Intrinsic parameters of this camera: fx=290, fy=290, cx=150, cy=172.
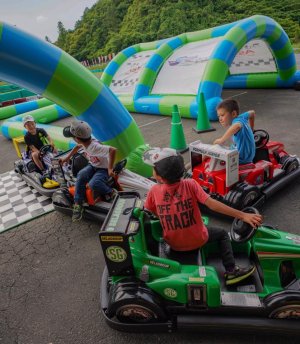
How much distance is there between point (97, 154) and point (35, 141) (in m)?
1.87

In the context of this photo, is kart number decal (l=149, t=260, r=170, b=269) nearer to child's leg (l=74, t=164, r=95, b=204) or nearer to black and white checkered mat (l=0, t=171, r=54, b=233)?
child's leg (l=74, t=164, r=95, b=204)

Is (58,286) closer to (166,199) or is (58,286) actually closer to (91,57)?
(166,199)

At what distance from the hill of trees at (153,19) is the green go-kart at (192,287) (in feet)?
79.2

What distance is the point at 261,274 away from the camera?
2104 millimetres

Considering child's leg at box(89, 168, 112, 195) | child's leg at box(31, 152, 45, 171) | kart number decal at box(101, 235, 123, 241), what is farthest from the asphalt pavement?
child's leg at box(31, 152, 45, 171)

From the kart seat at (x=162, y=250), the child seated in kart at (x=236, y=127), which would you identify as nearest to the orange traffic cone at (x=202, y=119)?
the child seated in kart at (x=236, y=127)

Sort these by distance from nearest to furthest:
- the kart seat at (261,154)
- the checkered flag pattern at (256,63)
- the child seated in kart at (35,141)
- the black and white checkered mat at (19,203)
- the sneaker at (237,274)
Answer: the sneaker at (237,274)
the kart seat at (261,154)
the black and white checkered mat at (19,203)
the child seated in kart at (35,141)
the checkered flag pattern at (256,63)

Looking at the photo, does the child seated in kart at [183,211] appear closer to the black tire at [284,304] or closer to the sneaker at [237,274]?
the sneaker at [237,274]

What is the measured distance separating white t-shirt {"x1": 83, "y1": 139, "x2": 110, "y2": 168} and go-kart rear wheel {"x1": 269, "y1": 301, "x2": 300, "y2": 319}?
2.33 metres

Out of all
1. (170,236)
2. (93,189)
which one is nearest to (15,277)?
(93,189)

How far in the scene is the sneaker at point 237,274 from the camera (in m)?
2.04

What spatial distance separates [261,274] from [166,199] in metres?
0.90

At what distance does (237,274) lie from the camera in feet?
6.70

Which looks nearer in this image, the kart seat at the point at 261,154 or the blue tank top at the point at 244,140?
the blue tank top at the point at 244,140
